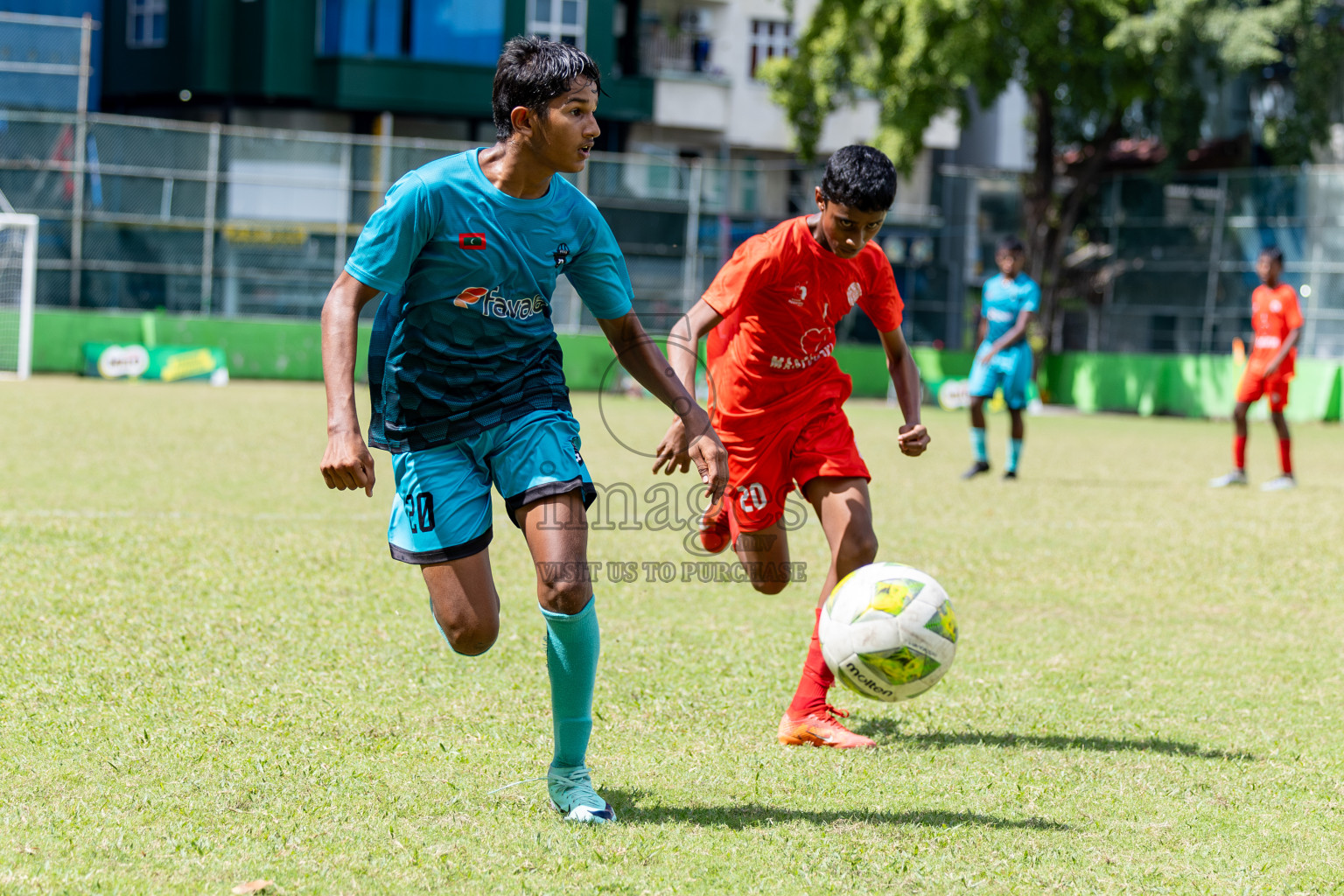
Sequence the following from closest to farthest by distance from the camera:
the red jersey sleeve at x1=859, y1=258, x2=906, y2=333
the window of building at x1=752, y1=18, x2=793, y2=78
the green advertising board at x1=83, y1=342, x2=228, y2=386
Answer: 1. the red jersey sleeve at x1=859, y1=258, x2=906, y2=333
2. the green advertising board at x1=83, y1=342, x2=228, y2=386
3. the window of building at x1=752, y1=18, x2=793, y2=78

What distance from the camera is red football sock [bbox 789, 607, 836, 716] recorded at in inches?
204

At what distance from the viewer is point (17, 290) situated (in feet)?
84.6

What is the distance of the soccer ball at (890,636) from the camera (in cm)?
442

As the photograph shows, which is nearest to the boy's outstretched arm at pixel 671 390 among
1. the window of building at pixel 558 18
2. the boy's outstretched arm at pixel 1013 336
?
the boy's outstretched arm at pixel 1013 336

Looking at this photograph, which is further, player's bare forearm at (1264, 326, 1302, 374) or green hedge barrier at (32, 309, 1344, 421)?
green hedge barrier at (32, 309, 1344, 421)

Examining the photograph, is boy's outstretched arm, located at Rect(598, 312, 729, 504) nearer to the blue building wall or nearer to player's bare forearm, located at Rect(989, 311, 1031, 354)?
player's bare forearm, located at Rect(989, 311, 1031, 354)

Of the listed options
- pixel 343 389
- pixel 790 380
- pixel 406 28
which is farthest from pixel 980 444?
pixel 406 28

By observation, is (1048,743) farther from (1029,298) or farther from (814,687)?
(1029,298)

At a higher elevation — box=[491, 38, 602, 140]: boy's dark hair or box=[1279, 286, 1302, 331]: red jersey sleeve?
box=[491, 38, 602, 140]: boy's dark hair

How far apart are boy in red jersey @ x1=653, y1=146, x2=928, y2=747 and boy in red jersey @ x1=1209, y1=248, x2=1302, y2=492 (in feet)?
32.5

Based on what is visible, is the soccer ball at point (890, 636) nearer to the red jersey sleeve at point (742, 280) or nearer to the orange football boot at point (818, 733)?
the orange football boot at point (818, 733)

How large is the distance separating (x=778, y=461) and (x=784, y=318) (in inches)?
22.0

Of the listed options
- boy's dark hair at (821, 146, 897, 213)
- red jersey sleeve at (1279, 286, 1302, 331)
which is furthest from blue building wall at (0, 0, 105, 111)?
boy's dark hair at (821, 146, 897, 213)

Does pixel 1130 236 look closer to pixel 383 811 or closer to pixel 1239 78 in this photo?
pixel 1239 78
